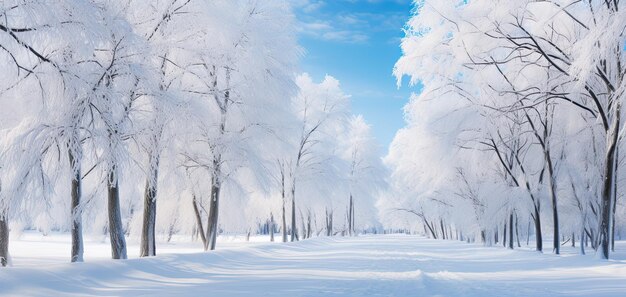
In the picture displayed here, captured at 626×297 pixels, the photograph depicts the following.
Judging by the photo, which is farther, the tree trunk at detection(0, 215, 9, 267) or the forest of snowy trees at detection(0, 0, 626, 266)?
the tree trunk at detection(0, 215, 9, 267)

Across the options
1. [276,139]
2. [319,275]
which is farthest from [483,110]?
[319,275]

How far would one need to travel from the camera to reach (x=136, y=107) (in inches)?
450

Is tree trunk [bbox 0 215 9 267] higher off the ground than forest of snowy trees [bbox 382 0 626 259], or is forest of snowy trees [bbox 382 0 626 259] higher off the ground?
forest of snowy trees [bbox 382 0 626 259]

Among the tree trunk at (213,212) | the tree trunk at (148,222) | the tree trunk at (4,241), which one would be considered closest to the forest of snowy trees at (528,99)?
the tree trunk at (213,212)

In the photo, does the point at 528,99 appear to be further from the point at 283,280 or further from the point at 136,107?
the point at 136,107

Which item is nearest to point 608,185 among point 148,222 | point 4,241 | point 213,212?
point 213,212

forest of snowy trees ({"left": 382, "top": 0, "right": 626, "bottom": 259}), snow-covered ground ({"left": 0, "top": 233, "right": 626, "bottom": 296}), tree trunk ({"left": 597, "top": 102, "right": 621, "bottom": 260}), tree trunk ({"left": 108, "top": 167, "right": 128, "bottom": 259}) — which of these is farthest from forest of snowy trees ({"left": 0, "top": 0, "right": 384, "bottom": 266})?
tree trunk ({"left": 597, "top": 102, "right": 621, "bottom": 260})

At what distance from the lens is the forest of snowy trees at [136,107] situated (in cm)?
847

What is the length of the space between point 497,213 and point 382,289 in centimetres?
1568

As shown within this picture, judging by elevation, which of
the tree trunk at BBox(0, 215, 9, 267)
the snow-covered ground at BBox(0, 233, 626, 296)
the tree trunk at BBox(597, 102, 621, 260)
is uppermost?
the tree trunk at BBox(597, 102, 621, 260)

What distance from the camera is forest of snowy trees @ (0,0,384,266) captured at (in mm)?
8469

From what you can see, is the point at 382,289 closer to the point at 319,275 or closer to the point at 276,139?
the point at 319,275

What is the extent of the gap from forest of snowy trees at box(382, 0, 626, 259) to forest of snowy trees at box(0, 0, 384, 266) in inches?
213

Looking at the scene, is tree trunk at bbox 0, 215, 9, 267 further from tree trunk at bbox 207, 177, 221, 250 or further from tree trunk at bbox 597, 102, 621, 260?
tree trunk at bbox 597, 102, 621, 260
